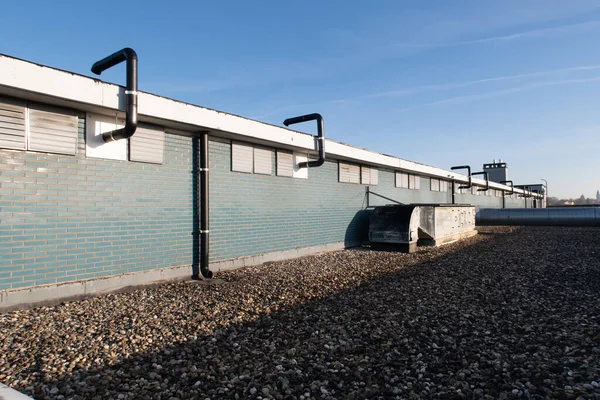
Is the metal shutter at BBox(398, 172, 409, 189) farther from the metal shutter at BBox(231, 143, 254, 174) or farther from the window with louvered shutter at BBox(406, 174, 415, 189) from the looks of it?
the metal shutter at BBox(231, 143, 254, 174)

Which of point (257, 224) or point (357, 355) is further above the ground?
point (257, 224)

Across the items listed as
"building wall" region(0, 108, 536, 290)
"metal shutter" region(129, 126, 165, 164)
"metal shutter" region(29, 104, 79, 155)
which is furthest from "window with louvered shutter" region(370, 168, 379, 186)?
"metal shutter" region(29, 104, 79, 155)

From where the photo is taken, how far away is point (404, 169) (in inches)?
711

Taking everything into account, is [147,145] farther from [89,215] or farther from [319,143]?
[319,143]

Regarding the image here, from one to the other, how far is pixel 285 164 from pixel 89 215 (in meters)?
→ 6.07

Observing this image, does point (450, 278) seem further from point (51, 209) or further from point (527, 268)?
point (51, 209)

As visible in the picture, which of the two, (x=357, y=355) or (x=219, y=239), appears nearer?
(x=357, y=355)

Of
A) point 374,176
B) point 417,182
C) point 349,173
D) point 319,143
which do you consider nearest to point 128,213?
point 319,143

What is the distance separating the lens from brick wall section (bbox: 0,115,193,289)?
5691 millimetres

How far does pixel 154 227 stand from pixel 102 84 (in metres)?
3.05

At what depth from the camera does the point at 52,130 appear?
614cm

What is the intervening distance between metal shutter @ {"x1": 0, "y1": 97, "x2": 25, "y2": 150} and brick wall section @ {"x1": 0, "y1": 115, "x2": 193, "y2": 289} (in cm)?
15

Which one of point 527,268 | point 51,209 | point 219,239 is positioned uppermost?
point 51,209

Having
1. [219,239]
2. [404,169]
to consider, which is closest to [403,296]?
[219,239]
